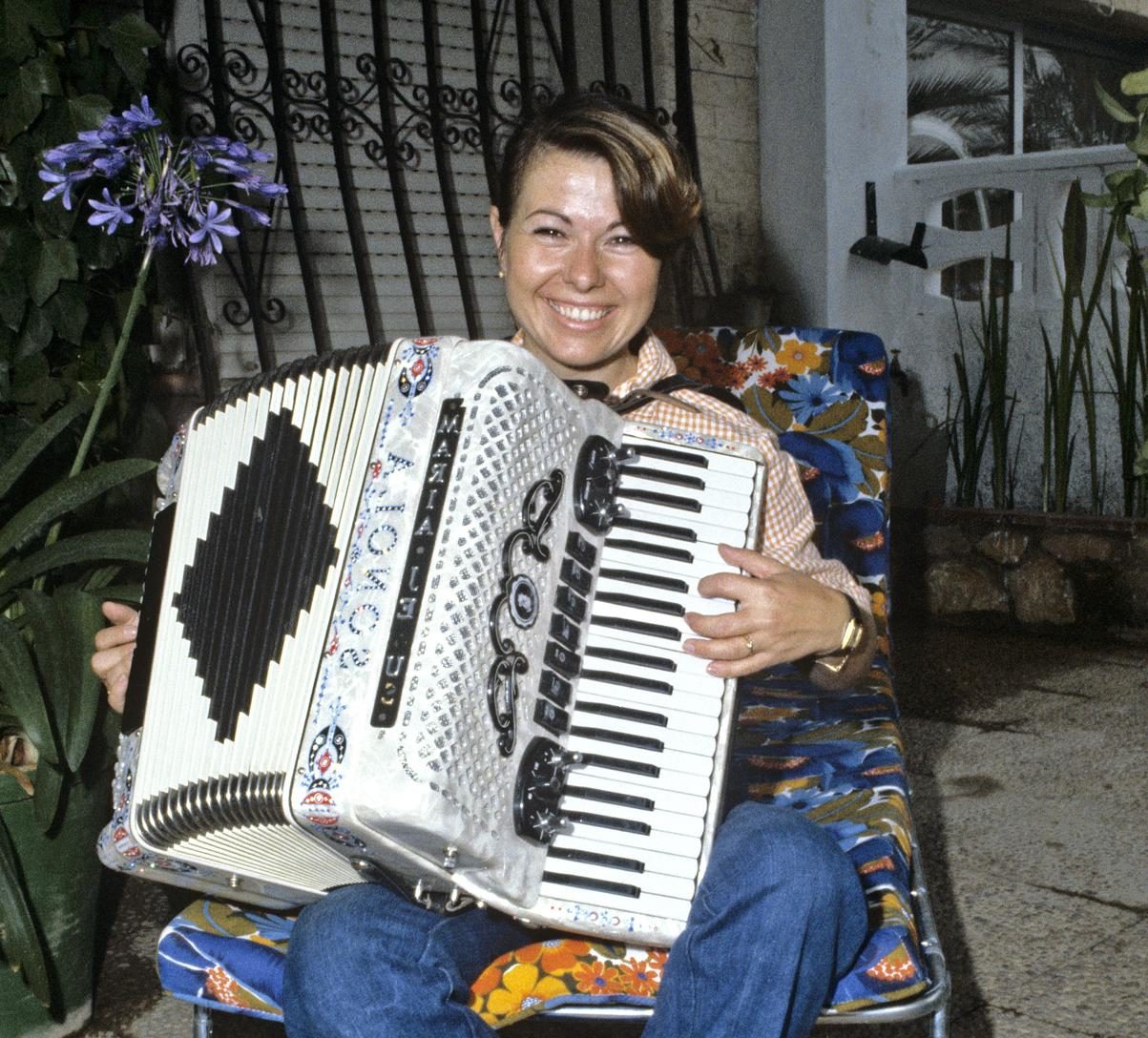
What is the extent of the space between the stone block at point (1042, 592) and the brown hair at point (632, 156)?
9.43ft

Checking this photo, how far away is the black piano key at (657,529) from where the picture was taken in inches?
53.2

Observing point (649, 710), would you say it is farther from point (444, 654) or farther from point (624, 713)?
point (444, 654)

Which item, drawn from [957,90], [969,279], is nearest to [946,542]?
[969,279]

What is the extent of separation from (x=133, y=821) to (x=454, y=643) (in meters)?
0.43

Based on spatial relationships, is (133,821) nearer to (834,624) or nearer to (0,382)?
(834,624)

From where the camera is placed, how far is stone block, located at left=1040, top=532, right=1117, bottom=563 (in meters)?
4.10

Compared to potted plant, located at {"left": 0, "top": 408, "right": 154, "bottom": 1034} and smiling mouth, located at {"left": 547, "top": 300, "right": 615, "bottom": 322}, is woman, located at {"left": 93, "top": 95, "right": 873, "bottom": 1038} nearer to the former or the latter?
smiling mouth, located at {"left": 547, "top": 300, "right": 615, "bottom": 322}

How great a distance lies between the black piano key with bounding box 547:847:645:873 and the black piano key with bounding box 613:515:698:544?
0.32 metres

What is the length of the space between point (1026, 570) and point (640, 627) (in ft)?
10.5

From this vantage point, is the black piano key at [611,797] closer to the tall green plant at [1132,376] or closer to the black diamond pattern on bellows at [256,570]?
the black diamond pattern on bellows at [256,570]

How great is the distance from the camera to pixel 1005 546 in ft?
14.0

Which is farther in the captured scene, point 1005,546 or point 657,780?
point 1005,546

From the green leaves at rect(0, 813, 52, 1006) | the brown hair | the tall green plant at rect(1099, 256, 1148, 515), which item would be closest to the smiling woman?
the brown hair

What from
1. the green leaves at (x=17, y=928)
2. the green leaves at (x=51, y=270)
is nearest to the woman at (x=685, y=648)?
the green leaves at (x=17, y=928)
